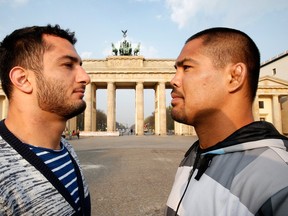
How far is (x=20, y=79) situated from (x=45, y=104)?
244 mm

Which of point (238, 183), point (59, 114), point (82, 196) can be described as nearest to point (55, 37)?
point (59, 114)

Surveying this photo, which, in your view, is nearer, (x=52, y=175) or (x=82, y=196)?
(x=52, y=175)

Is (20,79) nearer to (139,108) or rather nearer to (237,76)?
(237,76)

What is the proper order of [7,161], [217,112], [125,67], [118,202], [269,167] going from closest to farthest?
[269,167] < [7,161] < [217,112] < [118,202] < [125,67]

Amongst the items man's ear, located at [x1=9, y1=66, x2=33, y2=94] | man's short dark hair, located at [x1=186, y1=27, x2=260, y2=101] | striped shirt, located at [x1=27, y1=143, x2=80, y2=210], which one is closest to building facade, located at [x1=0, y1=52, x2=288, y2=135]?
striped shirt, located at [x1=27, y1=143, x2=80, y2=210]

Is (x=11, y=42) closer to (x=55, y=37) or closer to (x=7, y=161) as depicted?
(x=55, y=37)

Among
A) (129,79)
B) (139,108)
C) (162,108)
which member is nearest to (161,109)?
(162,108)

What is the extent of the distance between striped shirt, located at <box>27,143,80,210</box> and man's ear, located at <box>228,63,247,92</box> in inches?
49.8

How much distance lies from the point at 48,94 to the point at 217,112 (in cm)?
Answer: 117

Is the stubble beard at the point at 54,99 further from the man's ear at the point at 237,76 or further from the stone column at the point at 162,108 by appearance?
the stone column at the point at 162,108

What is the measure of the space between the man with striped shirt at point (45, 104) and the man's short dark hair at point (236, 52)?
97 centimetres

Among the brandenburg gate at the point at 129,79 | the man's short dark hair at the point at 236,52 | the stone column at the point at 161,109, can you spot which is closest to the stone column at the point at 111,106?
the brandenburg gate at the point at 129,79

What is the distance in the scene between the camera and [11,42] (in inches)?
64.2

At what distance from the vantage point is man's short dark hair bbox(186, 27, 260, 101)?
1.54 meters
